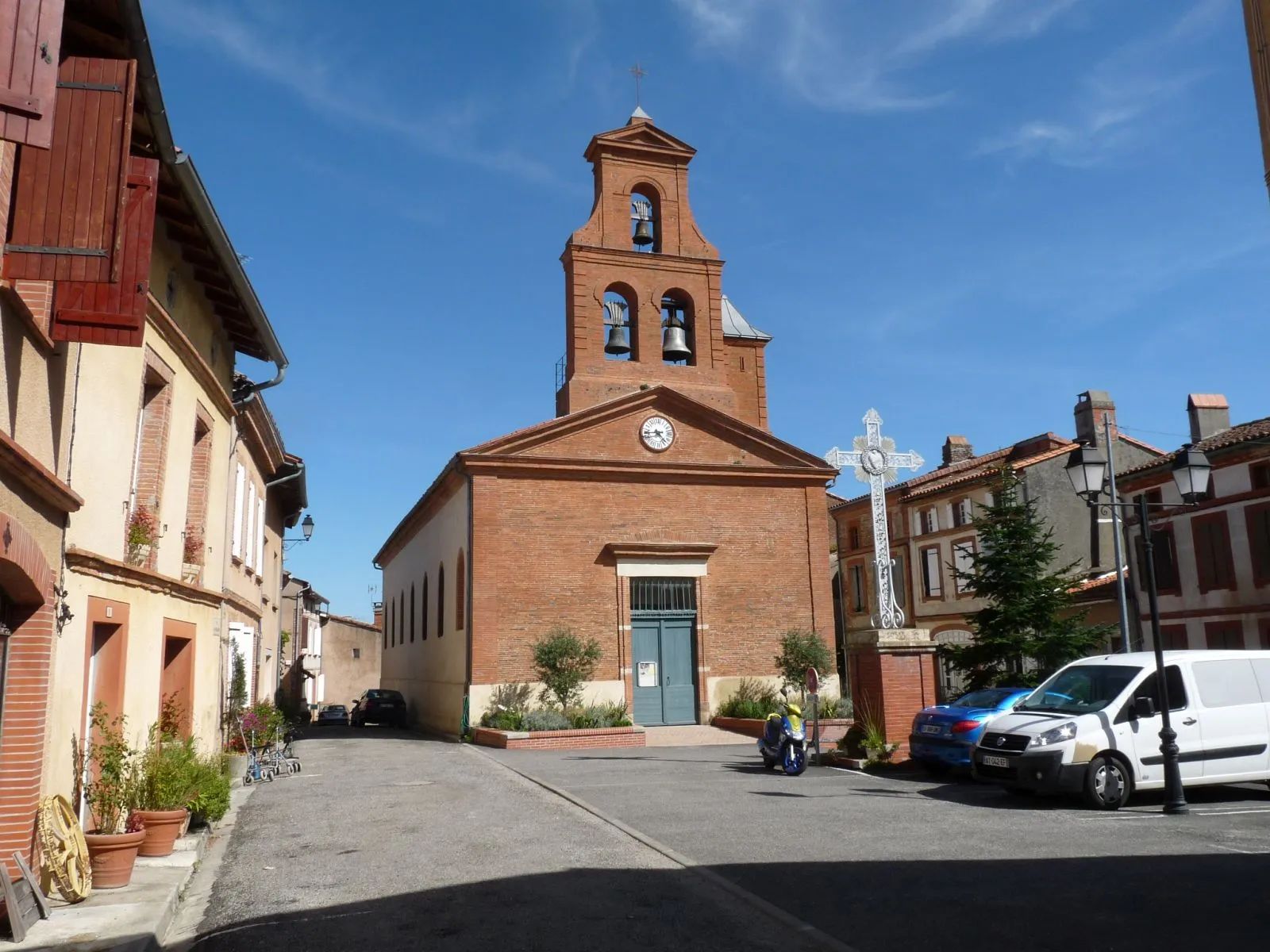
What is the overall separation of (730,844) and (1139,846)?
3.37 m

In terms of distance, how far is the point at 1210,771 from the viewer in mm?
11086

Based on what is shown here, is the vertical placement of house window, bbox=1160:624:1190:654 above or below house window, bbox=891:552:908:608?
below

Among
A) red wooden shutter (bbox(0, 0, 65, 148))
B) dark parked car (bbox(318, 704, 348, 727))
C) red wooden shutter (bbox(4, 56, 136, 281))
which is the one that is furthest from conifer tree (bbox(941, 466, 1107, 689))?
dark parked car (bbox(318, 704, 348, 727))

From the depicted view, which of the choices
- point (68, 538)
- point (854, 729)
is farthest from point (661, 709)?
point (68, 538)

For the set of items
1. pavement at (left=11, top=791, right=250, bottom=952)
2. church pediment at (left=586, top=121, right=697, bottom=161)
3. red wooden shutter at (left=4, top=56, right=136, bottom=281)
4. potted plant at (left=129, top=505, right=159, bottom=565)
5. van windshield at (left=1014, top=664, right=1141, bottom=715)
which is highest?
church pediment at (left=586, top=121, right=697, bottom=161)

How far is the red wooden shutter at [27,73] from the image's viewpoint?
176 inches

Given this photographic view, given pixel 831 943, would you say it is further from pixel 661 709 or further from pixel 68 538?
pixel 661 709

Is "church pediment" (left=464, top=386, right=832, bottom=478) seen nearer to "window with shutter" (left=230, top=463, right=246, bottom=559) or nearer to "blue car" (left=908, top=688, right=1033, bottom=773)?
"window with shutter" (left=230, top=463, right=246, bottom=559)

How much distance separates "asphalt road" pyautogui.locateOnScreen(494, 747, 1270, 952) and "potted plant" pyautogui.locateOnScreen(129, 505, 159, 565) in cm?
527

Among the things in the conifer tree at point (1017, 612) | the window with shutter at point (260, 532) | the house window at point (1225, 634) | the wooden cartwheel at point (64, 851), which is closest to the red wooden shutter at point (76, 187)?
the wooden cartwheel at point (64, 851)

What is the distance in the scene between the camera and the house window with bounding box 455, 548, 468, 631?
2467 cm

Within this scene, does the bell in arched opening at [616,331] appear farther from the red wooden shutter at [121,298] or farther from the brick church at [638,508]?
the red wooden shutter at [121,298]

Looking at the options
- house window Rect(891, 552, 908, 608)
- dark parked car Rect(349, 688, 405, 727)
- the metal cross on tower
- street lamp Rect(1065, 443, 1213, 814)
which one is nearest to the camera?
street lamp Rect(1065, 443, 1213, 814)

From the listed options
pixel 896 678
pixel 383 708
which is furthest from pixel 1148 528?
pixel 383 708
